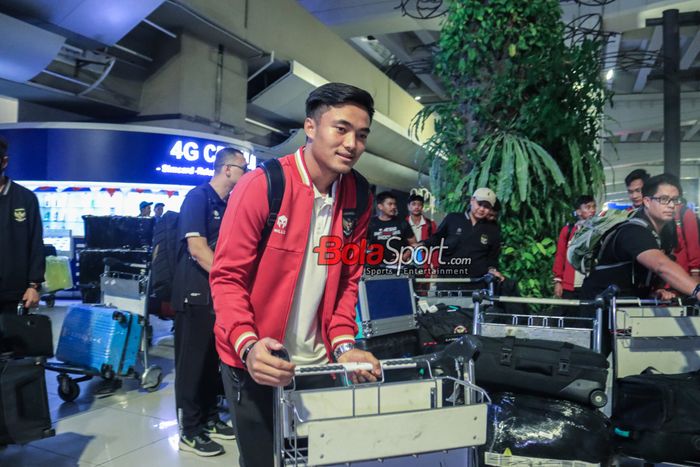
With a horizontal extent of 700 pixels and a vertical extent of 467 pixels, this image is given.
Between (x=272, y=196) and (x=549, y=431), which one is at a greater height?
(x=272, y=196)

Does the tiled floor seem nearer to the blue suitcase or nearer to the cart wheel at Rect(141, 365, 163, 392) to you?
the cart wheel at Rect(141, 365, 163, 392)

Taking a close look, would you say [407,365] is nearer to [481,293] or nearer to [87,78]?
[481,293]

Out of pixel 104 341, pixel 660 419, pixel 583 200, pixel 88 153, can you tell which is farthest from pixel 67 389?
pixel 88 153

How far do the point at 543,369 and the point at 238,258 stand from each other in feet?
5.24

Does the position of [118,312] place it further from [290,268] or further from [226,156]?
[290,268]

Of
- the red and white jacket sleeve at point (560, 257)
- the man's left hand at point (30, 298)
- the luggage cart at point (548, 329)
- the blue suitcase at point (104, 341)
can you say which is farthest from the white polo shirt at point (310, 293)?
the red and white jacket sleeve at point (560, 257)

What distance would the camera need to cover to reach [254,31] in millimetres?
10312

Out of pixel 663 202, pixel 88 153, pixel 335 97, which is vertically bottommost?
pixel 663 202

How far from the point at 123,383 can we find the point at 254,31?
771 cm

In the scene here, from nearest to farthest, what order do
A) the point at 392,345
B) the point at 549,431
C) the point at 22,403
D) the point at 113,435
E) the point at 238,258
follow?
the point at 238,258 → the point at 549,431 → the point at 22,403 → the point at 113,435 → the point at 392,345

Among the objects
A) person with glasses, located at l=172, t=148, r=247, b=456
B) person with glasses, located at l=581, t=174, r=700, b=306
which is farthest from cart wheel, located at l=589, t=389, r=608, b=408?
person with glasses, located at l=172, t=148, r=247, b=456

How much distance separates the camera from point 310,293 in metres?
1.51

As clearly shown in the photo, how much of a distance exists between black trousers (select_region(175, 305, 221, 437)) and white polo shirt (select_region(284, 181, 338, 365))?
6.01 feet

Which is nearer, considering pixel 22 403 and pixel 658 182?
pixel 22 403
